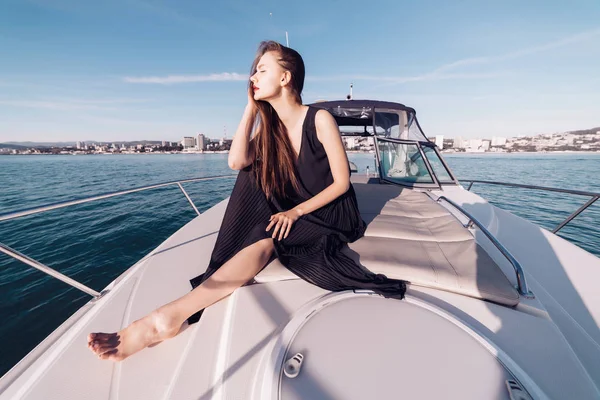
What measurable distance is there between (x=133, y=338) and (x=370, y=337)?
108 centimetres

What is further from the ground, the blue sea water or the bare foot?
the bare foot

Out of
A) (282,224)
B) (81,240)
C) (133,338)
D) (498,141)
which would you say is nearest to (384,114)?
(282,224)

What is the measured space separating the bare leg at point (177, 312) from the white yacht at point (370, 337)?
0.05 metres

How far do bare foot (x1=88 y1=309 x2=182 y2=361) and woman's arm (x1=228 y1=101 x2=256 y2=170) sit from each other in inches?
41.1

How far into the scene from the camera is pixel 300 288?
4.08 ft

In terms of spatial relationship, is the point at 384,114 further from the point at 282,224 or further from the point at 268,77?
the point at 282,224

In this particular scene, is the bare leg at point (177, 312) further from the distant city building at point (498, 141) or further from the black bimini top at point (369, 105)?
the distant city building at point (498, 141)

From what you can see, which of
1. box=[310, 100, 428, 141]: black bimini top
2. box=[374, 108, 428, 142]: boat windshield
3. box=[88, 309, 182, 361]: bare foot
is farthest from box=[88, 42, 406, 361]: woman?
box=[374, 108, 428, 142]: boat windshield

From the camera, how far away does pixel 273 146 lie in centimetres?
169

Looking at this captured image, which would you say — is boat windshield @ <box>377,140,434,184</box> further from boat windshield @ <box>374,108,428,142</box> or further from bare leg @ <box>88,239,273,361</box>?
bare leg @ <box>88,239,273,361</box>

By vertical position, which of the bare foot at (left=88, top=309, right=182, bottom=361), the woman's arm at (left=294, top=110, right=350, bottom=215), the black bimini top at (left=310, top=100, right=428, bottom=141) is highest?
the black bimini top at (left=310, top=100, right=428, bottom=141)

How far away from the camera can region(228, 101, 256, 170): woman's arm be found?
1.70 meters

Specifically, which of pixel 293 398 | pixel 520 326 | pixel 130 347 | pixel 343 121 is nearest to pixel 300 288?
pixel 293 398

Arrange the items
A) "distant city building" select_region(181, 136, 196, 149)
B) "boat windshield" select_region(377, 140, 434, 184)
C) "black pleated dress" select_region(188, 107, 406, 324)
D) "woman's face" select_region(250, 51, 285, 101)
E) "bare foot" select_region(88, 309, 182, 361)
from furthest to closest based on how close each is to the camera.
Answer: "distant city building" select_region(181, 136, 196, 149) < "boat windshield" select_region(377, 140, 434, 184) < "woman's face" select_region(250, 51, 285, 101) < "black pleated dress" select_region(188, 107, 406, 324) < "bare foot" select_region(88, 309, 182, 361)
